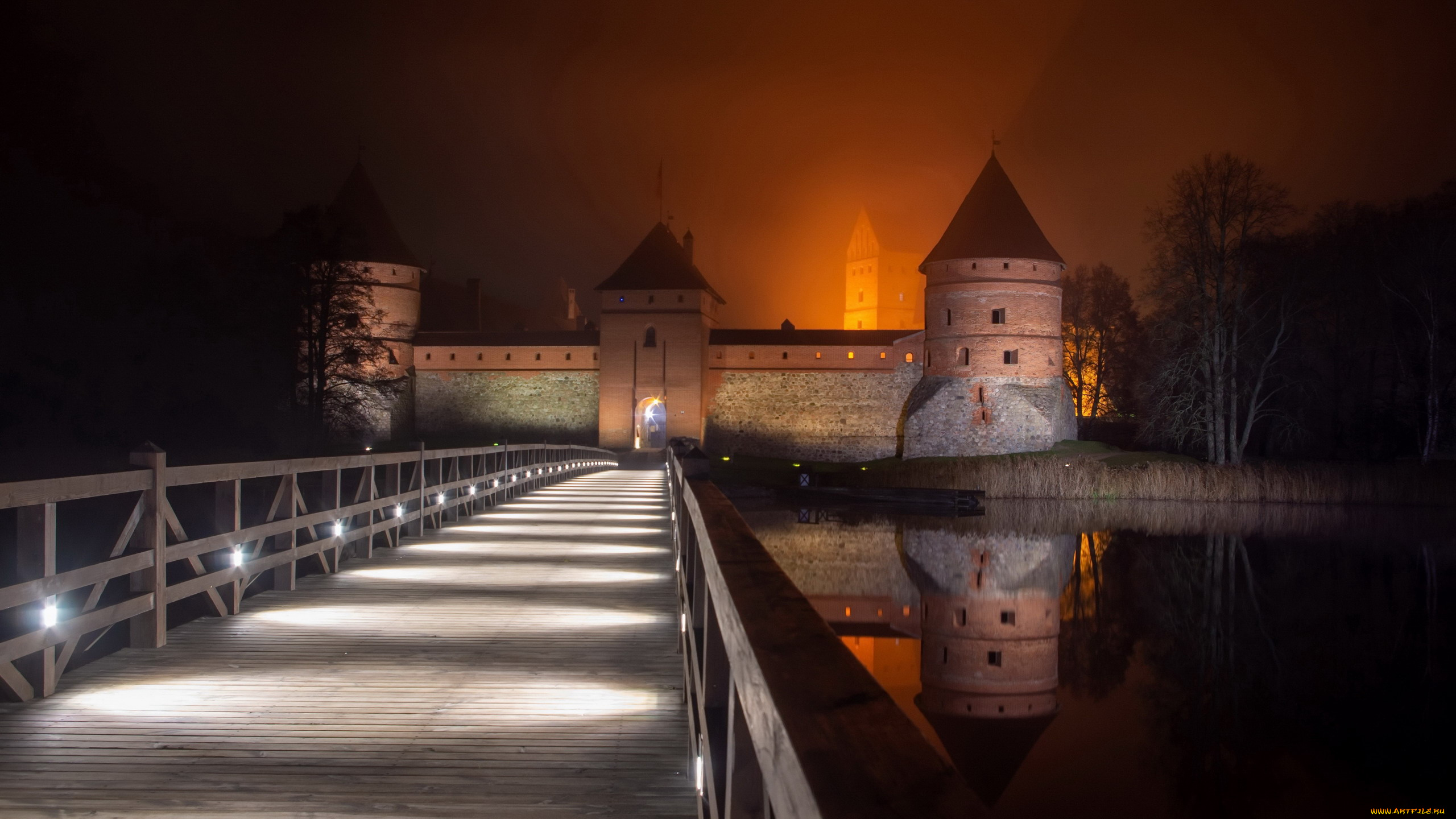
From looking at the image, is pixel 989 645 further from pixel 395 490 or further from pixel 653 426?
pixel 653 426

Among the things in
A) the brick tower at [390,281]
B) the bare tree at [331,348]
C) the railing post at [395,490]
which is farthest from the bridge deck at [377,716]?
the brick tower at [390,281]

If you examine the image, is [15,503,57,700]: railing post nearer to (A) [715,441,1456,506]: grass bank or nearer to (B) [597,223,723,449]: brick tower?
(A) [715,441,1456,506]: grass bank

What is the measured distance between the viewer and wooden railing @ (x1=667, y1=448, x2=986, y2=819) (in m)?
1.16

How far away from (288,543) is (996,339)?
3046 cm

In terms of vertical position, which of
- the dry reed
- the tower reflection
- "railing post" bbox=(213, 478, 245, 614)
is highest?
"railing post" bbox=(213, 478, 245, 614)

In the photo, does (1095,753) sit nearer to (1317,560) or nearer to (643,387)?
(1317,560)

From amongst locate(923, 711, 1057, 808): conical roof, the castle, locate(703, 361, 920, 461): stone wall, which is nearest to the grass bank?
the castle

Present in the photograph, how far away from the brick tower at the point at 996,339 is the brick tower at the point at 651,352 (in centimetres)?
824

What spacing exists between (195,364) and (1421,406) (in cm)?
2913

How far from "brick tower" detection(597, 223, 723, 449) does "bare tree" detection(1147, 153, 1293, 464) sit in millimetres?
15761

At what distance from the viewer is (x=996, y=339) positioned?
34.7m

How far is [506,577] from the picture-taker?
24.2 feet

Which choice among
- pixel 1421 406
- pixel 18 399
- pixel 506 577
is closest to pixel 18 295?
pixel 18 399

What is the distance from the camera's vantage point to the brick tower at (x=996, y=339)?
34.6 metres
